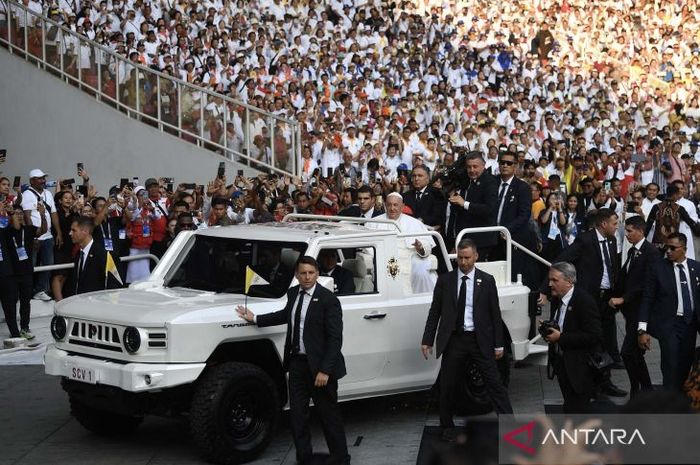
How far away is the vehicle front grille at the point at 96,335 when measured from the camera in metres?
9.00

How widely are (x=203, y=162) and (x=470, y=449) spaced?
61.9ft

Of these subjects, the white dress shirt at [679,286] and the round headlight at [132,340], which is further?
the white dress shirt at [679,286]

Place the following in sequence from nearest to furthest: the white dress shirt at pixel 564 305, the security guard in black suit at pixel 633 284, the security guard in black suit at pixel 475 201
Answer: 1. the white dress shirt at pixel 564 305
2. the security guard in black suit at pixel 633 284
3. the security guard in black suit at pixel 475 201

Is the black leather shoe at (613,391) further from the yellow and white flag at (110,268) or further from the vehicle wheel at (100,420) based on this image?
the yellow and white flag at (110,268)

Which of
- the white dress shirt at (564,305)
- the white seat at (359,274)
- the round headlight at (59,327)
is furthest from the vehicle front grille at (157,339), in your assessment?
the white dress shirt at (564,305)

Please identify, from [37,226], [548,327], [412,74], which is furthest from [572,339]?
[412,74]

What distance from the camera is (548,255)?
16.5 meters

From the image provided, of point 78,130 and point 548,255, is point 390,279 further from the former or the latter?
point 78,130

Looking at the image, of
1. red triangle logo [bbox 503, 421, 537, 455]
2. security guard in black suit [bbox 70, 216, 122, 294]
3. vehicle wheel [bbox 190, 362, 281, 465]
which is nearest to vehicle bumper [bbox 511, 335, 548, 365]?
vehicle wheel [bbox 190, 362, 281, 465]

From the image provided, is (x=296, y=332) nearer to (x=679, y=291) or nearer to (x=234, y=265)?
(x=234, y=265)

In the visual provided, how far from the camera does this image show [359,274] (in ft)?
33.5

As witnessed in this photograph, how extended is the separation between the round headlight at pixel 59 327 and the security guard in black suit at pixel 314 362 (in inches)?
76.7

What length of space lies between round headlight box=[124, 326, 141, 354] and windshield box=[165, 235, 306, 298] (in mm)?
1244

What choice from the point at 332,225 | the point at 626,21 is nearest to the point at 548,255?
the point at 332,225
